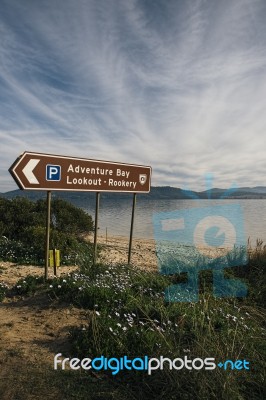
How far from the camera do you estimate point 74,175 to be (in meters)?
7.62

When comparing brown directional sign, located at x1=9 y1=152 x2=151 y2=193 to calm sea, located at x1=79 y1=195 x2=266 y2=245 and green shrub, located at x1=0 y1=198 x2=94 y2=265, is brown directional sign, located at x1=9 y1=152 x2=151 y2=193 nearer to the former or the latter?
green shrub, located at x1=0 y1=198 x2=94 y2=265

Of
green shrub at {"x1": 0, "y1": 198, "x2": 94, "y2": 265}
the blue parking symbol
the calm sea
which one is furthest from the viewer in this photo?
the calm sea

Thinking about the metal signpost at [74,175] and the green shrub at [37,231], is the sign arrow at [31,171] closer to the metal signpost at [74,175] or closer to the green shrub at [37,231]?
the metal signpost at [74,175]

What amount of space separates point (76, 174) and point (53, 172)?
2.35 ft

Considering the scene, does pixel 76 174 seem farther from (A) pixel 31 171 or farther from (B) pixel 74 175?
(A) pixel 31 171

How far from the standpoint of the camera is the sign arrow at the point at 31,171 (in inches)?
256

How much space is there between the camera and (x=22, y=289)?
22.3ft

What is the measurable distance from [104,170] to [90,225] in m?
9.06

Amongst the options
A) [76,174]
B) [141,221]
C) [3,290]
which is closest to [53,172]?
[76,174]

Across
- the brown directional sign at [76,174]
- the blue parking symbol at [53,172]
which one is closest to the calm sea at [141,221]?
the brown directional sign at [76,174]

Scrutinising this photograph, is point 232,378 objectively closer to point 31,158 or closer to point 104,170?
point 31,158

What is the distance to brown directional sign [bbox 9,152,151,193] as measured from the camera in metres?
6.52

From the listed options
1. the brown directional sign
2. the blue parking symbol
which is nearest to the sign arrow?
the brown directional sign

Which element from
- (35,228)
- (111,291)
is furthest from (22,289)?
(35,228)
